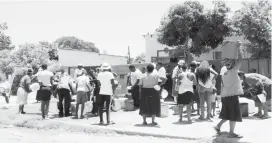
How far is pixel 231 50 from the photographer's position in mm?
6031

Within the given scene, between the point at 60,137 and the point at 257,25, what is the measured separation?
1695cm

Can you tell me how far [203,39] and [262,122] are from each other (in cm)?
1803

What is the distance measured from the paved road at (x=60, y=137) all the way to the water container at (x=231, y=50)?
6.59 feet

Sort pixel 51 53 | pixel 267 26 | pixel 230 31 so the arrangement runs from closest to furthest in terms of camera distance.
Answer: pixel 267 26 → pixel 230 31 → pixel 51 53

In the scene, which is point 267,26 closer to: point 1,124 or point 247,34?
point 247,34

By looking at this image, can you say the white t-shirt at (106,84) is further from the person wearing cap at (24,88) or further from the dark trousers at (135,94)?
the person wearing cap at (24,88)

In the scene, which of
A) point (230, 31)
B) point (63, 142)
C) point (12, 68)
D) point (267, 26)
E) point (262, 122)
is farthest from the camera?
point (12, 68)

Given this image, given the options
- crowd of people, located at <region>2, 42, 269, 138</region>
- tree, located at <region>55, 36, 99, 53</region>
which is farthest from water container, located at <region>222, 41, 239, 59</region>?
tree, located at <region>55, 36, 99, 53</region>

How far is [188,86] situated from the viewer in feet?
27.0

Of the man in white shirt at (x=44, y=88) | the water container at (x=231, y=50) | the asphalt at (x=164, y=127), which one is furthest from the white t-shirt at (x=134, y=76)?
the water container at (x=231, y=50)

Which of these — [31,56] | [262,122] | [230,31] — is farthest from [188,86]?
[31,56]

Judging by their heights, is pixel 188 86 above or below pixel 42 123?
above

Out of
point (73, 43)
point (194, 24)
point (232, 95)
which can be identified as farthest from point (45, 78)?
point (73, 43)

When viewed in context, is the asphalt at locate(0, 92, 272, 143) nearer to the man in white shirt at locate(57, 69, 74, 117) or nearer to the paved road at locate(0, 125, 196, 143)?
the paved road at locate(0, 125, 196, 143)
